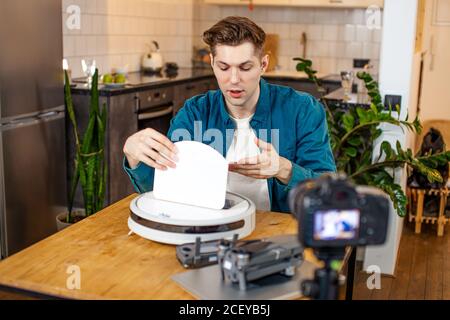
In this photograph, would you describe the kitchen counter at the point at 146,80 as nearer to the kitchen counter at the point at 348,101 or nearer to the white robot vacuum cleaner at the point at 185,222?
the kitchen counter at the point at 348,101

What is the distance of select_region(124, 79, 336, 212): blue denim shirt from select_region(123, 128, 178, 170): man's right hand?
0.41 meters

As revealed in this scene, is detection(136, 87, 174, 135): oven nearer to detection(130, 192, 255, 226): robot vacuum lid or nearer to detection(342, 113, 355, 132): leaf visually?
detection(342, 113, 355, 132): leaf

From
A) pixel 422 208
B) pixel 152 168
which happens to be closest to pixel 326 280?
pixel 152 168

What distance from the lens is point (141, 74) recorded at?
520 centimetres

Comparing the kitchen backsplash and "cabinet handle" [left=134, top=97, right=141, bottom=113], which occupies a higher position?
the kitchen backsplash

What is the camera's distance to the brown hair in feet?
Answer: 6.40

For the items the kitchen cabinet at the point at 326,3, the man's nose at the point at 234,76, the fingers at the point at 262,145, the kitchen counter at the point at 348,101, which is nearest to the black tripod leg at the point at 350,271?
the fingers at the point at 262,145

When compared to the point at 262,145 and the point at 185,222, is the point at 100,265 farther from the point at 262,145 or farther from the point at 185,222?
the point at 262,145

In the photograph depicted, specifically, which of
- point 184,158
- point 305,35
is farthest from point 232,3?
point 184,158

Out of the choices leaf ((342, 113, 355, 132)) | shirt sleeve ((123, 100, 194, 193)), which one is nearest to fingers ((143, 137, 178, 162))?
shirt sleeve ((123, 100, 194, 193))

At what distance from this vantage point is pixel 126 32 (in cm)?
516

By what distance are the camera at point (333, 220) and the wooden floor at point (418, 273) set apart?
2.26m

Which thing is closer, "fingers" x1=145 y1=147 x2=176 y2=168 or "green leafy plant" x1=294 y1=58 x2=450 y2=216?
"fingers" x1=145 y1=147 x2=176 y2=168

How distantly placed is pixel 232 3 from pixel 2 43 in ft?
10.5
